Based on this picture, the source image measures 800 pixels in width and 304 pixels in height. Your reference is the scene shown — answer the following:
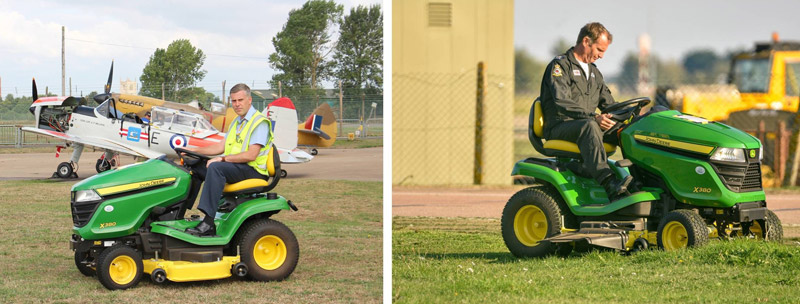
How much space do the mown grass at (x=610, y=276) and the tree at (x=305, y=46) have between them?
12.8 m

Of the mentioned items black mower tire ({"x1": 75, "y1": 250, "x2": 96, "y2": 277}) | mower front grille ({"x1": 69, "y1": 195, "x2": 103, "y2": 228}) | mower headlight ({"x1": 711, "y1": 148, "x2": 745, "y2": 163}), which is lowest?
black mower tire ({"x1": 75, "y1": 250, "x2": 96, "y2": 277})

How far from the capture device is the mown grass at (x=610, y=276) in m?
3.96

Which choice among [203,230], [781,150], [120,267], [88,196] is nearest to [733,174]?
[203,230]

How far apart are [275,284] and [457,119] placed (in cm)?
677

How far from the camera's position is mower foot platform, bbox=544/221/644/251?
16.3 ft

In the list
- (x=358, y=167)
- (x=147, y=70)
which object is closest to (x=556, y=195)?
(x=358, y=167)

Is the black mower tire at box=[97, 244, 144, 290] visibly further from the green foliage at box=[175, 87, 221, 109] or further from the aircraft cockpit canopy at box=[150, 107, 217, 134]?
the green foliage at box=[175, 87, 221, 109]

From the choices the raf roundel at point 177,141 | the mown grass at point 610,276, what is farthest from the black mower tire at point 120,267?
the raf roundel at point 177,141

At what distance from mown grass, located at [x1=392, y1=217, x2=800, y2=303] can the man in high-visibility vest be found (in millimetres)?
1041

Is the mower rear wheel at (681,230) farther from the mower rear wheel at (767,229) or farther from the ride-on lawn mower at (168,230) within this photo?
the ride-on lawn mower at (168,230)

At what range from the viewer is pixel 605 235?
16.4 feet

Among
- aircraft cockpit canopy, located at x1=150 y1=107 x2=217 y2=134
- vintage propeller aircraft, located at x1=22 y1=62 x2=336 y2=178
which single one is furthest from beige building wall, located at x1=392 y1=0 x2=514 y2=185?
aircraft cockpit canopy, located at x1=150 y1=107 x2=217 y2=134

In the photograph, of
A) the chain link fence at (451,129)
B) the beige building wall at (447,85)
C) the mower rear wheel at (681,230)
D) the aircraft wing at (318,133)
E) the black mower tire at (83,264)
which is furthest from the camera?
the aircraft wing at (318,133)

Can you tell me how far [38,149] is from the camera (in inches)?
491
